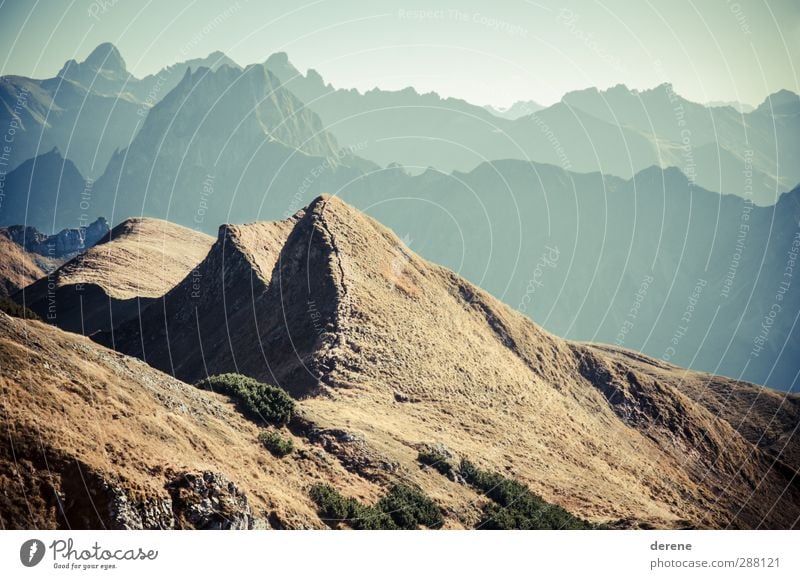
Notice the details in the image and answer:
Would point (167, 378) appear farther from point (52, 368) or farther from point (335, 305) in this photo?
point (335, 305)

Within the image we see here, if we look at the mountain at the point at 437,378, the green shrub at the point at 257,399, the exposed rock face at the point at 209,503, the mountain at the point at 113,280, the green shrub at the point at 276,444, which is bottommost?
the mountain at the point at 113,280

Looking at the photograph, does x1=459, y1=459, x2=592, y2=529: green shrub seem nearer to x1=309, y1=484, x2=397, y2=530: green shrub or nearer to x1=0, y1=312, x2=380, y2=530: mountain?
x1=309, y1=484, x2=397, y2=530: green shrub

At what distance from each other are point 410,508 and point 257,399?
12.6 meters

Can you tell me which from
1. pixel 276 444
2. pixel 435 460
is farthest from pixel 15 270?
pixel 276 444

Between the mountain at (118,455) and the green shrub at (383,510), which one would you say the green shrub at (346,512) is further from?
the mountain at (118,455)

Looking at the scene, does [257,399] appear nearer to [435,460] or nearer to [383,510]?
[383,510]

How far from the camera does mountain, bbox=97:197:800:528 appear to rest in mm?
66062

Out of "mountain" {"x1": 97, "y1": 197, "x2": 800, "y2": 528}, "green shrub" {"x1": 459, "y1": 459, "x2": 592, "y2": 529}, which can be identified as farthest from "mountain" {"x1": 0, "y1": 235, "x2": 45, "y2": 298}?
"green shrub" {"x1": 459, "y1": 459, "x2": 592, "y2": 529}

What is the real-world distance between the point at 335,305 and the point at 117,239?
90.3m

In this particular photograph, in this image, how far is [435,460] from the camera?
192 ft

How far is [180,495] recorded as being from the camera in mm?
36656

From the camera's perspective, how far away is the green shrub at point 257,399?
53594 mm

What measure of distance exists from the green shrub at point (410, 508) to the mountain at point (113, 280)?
67.5 metres

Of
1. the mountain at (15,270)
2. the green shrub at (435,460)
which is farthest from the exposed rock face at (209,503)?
the mountain at (15,270)
